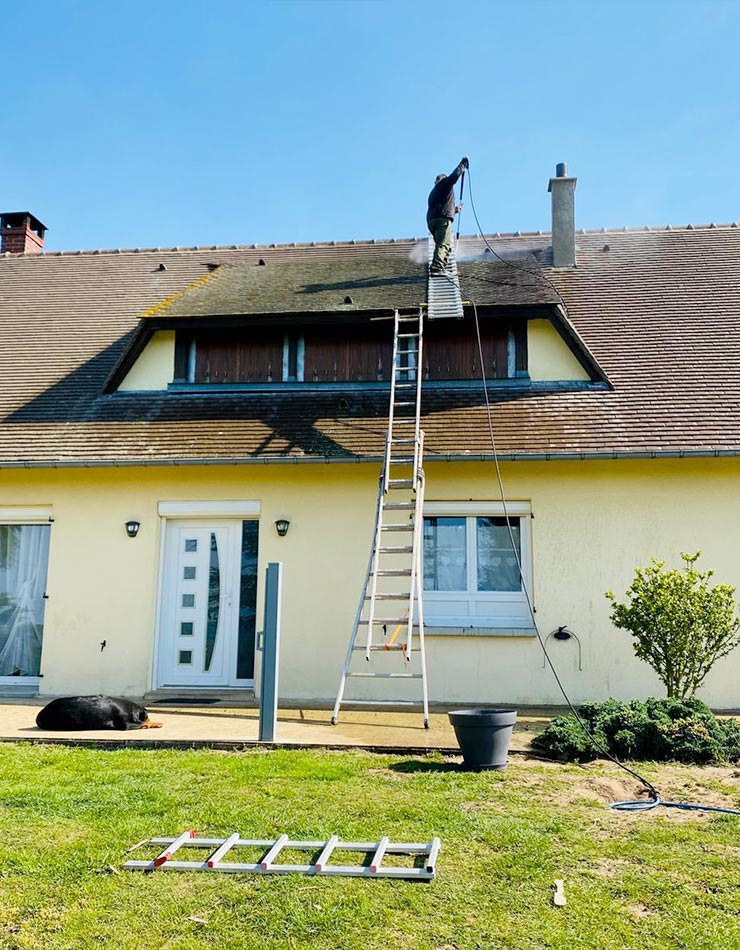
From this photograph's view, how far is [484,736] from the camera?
5922mm

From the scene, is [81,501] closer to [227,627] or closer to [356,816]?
[227,627]

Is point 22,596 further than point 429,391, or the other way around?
point 429,391

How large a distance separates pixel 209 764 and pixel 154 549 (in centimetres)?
454

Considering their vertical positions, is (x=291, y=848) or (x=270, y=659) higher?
(x=270, y=659)

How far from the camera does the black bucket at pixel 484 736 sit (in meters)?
5.90

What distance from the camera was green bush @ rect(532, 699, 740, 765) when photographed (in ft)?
21.2

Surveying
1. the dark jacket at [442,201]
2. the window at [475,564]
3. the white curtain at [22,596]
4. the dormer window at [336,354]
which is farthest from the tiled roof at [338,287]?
the white curtain at [22,596]

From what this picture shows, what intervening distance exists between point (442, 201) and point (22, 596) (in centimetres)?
860

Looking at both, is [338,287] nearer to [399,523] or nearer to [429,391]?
[429,391]

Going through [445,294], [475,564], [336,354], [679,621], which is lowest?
[679,621]

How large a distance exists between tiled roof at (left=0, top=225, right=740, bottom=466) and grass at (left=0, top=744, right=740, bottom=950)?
4.68m

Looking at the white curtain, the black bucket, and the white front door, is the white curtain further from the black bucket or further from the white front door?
the black bucket

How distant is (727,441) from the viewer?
9.66 m

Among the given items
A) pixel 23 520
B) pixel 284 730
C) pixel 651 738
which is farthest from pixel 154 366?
pixel 651 738
